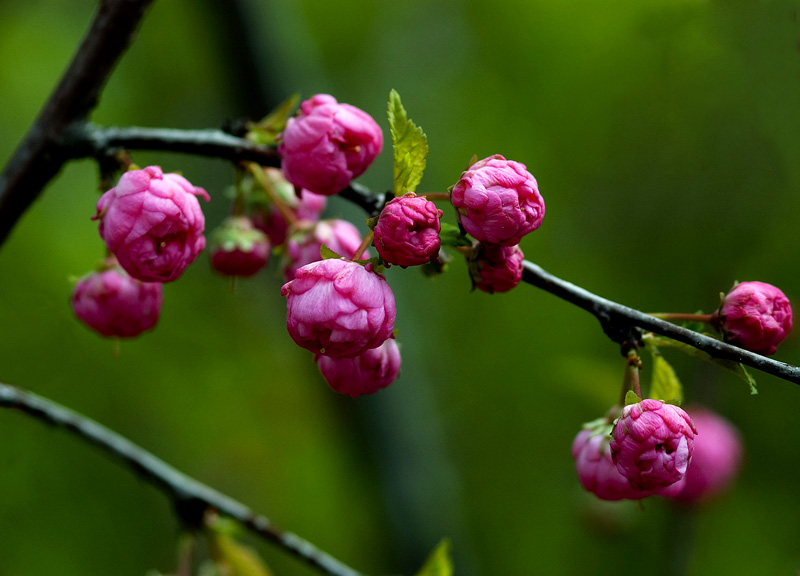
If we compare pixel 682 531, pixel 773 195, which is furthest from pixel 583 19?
pixel 682 531

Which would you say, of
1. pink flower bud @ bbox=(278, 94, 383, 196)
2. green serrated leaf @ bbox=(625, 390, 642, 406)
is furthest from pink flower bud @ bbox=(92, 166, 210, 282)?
green serrated leaf @ bbox=(625, 390, 642, 406)

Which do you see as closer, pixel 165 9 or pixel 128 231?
pixel 128 231

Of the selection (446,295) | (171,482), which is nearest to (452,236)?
(171,482)

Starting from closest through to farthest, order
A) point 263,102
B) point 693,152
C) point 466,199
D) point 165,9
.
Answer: point 466,199
point 263,102
point 693,152
point 165,9

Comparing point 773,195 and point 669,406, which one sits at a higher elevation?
point 773,195

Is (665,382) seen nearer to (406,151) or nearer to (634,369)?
(634,369)

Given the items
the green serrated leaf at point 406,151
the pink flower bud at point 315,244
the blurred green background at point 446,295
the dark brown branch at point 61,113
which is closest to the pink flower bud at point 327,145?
the green serrated leaf at point 406,151

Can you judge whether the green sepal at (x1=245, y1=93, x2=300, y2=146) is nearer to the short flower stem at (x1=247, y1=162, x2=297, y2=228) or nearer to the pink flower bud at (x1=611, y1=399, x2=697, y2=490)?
the short flower stem at (x1=247, y1=162, x2=297, y2=228)

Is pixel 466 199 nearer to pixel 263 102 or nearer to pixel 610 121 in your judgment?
pixel 263 102
